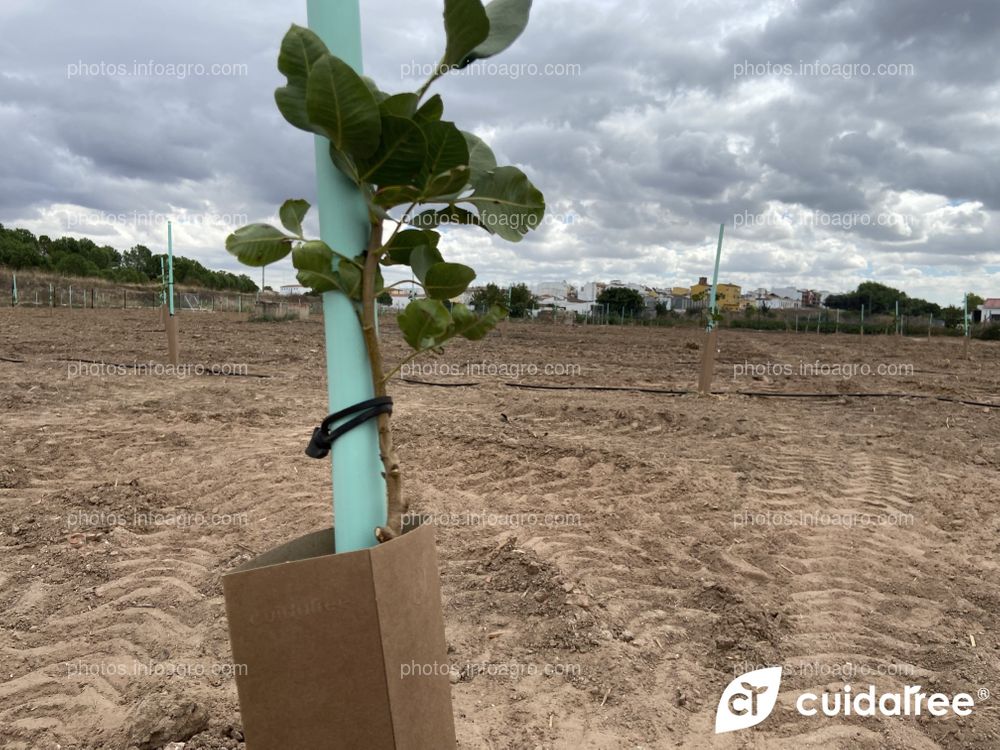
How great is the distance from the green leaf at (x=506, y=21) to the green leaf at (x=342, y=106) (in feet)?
0.71

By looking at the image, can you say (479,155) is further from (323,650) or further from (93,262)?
(93,262)

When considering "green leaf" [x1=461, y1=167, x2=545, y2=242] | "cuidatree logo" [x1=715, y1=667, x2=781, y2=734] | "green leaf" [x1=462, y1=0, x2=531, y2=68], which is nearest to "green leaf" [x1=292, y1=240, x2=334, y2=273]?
"green leaf" [x1=461, y1=167, x2=545, y2=242]

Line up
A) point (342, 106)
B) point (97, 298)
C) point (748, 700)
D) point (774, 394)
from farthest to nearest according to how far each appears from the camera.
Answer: point (97, 298) → point (774, 394) → point (748, 700) → point (342, 106)

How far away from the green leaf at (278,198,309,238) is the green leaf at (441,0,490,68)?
30 centimetres

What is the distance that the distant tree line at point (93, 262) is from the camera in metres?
44.9

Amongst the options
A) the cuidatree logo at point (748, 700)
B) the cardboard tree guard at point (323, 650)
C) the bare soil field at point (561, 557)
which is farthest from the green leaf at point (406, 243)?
the cuidatree logo at point (748, 700)

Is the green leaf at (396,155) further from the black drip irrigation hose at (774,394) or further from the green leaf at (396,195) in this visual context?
the black drip irrigation hose at (774,394)

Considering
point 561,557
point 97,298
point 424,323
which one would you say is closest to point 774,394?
point 561,557

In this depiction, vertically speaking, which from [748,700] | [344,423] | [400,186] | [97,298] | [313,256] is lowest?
[748,700]

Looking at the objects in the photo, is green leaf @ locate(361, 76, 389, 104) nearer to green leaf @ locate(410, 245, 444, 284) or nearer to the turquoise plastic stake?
the turquoise plastic stake

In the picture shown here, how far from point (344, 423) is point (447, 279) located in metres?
0.26

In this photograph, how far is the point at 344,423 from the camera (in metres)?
0.92

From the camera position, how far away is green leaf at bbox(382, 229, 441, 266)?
3.29ft

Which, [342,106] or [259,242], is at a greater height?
[342,106]
